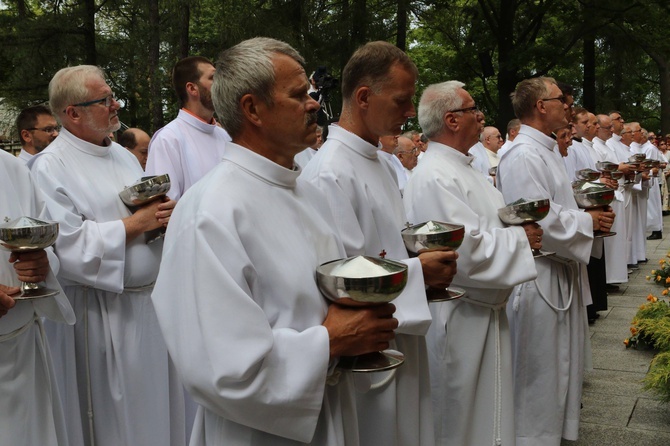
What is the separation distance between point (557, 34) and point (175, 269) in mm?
21887

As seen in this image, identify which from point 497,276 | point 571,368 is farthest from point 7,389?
point 571,368

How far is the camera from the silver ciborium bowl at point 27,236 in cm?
339

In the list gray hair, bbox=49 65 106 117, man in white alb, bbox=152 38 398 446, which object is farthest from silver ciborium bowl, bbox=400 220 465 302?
gray hair, bbox=49 65 106 117

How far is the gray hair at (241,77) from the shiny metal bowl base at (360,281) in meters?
0.59

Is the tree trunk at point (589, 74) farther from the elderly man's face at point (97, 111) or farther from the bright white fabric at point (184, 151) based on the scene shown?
the elderly man's face at point (97, 111)

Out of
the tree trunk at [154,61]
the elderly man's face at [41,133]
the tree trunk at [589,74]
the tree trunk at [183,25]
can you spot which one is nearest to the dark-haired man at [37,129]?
the elderly man's face at [41,133]

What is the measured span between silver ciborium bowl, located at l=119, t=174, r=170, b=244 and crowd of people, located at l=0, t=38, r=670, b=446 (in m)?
0.05

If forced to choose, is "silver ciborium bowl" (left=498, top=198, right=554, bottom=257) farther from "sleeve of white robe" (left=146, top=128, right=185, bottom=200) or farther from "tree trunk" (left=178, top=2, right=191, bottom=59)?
"tree trunk" (left=178, top=2, right=191, bottom=59)

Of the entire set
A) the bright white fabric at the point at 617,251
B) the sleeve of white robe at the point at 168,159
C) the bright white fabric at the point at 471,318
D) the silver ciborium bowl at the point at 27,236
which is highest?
the sleeve of white robe at the point at 168,159

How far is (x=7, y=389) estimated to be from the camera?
3.61 metres

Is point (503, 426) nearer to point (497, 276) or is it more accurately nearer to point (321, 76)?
point (497, 276)

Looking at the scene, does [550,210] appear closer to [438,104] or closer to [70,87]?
[438,104]

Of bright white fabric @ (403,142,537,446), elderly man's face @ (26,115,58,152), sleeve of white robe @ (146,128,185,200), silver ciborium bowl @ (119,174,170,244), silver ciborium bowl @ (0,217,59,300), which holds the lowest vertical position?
bright white fabric @ (403,142,537,446)

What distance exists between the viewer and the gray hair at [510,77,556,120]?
5.65 meters
